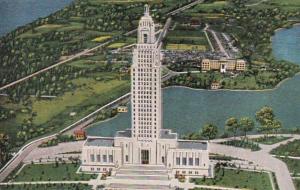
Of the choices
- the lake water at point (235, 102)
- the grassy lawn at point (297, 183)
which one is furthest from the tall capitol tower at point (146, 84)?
the grassy lawn at point (297, 183)

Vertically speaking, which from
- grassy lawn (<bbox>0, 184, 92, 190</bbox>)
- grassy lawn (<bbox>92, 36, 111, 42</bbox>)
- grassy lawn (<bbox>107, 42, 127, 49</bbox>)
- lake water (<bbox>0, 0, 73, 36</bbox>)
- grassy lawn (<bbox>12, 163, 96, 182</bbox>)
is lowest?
grassy lawn (<bbox>0, 184, 92, 190</bbox>)

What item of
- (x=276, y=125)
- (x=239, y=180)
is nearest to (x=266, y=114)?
(x=276, y=125)

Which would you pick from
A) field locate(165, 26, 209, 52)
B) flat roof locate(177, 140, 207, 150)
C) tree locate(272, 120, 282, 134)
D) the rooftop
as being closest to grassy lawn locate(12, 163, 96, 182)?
the rooftop

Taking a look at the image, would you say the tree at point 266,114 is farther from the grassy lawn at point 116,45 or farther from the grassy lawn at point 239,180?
the grassy lawn at point 116,45

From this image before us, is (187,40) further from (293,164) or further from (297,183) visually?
(297,183)

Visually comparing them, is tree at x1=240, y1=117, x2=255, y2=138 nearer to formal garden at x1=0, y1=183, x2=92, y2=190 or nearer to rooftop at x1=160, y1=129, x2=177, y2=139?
rooftop at x1=160, y1=129, x2=177, y2=139

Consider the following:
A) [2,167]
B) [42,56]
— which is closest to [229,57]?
[42,56]
